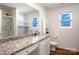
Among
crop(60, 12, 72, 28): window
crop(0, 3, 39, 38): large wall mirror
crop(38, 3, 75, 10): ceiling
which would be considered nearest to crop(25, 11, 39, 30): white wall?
crop(0, 3, 39, 38): large wall mirror

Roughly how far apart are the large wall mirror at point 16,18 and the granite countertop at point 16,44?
12 cm

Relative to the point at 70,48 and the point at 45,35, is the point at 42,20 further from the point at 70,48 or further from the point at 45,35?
the point at 70,48

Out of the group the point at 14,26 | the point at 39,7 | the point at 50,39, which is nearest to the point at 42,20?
the point at 39,7

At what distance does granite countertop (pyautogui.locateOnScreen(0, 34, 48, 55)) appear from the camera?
1374 mm

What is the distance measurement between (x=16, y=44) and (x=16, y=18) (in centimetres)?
46

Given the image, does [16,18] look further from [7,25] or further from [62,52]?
[62,52]

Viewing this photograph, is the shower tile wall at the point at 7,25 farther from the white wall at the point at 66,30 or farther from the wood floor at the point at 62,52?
the wood floor at the point at 62,52

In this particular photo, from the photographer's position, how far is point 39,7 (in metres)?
1.79

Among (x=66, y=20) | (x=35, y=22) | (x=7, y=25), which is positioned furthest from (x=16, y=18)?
(x=66, y=20)

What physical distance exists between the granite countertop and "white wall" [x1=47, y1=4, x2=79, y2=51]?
25 cm

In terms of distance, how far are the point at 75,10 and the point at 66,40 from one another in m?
0.49

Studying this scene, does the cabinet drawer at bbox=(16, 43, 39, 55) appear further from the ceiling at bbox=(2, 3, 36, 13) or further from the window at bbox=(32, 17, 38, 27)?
the ceiling at bbox=(2, 3, 36, 13)

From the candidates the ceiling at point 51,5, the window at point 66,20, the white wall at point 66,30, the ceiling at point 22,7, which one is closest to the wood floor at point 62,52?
the white wall at point 66,30

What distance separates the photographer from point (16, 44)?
1.63 metres
